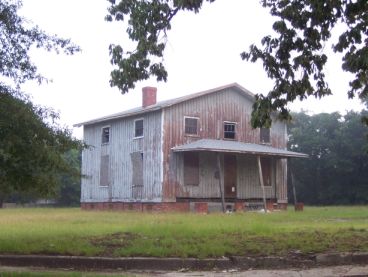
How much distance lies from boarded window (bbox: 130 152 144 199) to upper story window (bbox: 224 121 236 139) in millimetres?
5237

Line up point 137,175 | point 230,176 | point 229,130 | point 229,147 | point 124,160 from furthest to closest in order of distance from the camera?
point 124,160 < point 229,130 < point 230,176 < point 137,175 < point 229,147

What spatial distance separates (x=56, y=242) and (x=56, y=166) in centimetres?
218

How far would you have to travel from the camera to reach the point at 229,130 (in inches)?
1372

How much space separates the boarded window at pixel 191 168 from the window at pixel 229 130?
2.86 metres

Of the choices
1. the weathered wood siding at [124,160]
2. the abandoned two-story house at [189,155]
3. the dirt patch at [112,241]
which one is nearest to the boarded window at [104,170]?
the abandoned two-story house at [189,155]

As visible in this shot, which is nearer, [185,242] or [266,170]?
[185,242]

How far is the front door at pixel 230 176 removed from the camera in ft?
111

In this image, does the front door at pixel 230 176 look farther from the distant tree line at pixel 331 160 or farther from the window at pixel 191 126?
the distant tree line at pixel 331 160

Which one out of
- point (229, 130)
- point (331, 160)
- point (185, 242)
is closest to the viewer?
point (185, 242)

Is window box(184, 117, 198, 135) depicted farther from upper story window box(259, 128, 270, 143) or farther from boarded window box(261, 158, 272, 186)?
boarded window box(261, 158, 272, 186)

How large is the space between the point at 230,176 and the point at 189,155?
305cm

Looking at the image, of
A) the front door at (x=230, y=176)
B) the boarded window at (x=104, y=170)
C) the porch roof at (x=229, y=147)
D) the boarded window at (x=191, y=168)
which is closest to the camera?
the porch roof at (x=229, y=147)

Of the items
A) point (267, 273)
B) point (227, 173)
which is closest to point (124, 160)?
point (227, 173)

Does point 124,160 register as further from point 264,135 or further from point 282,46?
point 282,46
